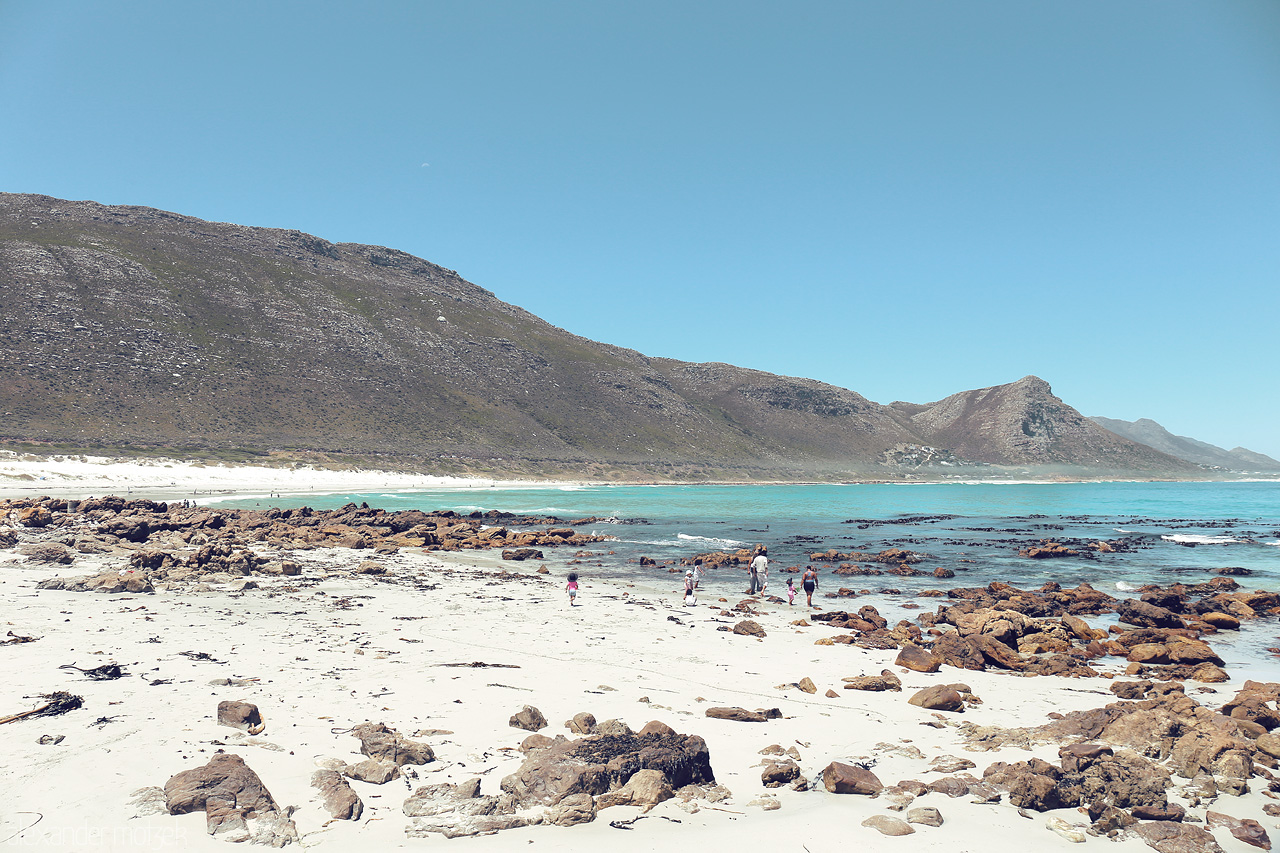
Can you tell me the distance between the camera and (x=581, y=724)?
7.59 m

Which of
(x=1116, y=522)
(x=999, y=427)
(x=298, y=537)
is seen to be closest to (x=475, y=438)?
(x=298, y=537)

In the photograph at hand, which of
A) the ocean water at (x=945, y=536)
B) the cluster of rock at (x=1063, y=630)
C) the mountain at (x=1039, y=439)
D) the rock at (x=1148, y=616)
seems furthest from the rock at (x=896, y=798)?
the mountain at (x=1039, y=439)

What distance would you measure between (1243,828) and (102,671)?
12.9m

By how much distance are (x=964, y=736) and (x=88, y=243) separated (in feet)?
411

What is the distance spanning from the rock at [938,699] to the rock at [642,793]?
16.6 ft

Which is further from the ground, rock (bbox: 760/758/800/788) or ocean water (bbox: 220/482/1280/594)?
rock (bbox: 760/758/800/788)

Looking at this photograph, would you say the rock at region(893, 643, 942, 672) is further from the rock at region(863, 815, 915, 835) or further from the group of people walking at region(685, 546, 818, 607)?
the rock at region(863, 815, 915, 835)

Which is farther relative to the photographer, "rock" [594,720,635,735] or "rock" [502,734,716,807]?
"rock" [594,720,635,735]

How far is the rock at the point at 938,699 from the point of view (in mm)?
9305

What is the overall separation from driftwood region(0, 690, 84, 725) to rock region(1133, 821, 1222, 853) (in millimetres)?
10947

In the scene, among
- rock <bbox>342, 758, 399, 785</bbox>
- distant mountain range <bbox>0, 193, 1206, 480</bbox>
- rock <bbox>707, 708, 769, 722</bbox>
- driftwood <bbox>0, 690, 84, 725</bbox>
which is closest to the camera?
rock <bbox>342, 758, 399, 785</bbox>

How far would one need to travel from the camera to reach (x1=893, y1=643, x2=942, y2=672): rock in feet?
37.9

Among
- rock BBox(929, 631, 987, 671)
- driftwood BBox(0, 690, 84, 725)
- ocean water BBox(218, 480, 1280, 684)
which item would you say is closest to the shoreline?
ocean water BBox(218, 480, 1280, 684)

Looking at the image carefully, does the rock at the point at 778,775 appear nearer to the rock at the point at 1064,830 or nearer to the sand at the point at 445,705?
the sand at the point at 445,705
